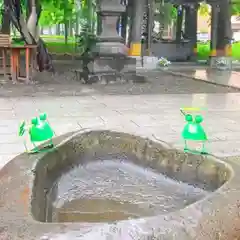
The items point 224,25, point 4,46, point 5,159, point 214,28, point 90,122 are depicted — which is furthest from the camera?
point 214,28

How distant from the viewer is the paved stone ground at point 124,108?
6144 millimetres

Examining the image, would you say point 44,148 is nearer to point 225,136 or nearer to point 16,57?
point 225,136

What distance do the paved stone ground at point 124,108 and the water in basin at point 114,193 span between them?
77 cm

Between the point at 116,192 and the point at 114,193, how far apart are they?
0.02 metres

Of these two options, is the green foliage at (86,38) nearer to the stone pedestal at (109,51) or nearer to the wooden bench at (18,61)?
the stone pedestal at (109,51)

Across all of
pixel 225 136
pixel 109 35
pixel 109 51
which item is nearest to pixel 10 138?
pixel 225 136

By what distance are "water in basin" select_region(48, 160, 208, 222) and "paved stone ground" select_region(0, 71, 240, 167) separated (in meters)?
0.77

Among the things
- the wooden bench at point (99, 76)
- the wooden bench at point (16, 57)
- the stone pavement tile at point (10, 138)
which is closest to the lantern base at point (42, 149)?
the stone pavement tile at point (10, 138)

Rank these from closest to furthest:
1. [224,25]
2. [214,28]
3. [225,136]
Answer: [225,136] < [224,25] < [214,28]

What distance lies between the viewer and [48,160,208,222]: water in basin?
3.43m

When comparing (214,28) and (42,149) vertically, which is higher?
(214,28)

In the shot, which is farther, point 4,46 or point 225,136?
point 4,46

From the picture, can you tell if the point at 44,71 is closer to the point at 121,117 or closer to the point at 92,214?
the point at 121,117

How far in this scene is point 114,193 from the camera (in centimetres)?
390
